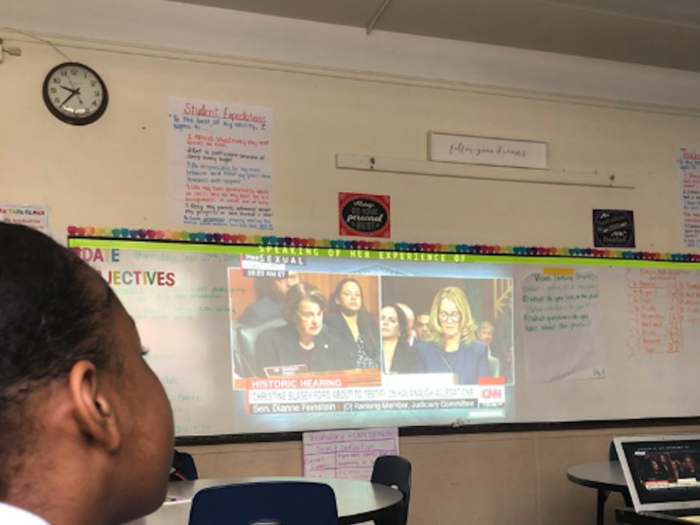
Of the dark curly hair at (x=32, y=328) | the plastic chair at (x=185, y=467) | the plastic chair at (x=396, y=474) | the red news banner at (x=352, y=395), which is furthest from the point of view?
the red news banner at (x=352, y=395)

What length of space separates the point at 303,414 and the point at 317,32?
2.06m

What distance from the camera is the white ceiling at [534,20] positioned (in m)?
3.60

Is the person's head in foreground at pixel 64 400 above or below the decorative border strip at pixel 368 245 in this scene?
below

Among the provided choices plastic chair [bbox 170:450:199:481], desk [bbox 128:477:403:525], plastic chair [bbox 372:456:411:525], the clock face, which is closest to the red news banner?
plastic chair [bbox 170:450:199:481]

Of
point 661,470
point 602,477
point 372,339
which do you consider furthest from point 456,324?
point 661,470

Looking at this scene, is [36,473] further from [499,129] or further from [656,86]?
[656,86]

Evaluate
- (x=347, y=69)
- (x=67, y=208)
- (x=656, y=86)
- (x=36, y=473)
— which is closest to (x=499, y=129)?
(x=347, y=69)

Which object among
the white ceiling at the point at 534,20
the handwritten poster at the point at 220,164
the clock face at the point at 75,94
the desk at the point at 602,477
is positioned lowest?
the desk at the point at 602,477

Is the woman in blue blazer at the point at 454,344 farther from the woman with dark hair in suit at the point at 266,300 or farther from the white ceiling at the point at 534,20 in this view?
the white ceiling at the point at 534,20

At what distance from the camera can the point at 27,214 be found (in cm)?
318

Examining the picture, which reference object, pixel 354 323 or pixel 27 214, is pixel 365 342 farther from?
pixel 27 214

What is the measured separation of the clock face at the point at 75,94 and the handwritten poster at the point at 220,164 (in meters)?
0.35

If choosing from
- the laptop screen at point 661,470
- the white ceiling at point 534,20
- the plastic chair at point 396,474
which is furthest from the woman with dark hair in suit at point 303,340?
the laptop screen at point 661,470

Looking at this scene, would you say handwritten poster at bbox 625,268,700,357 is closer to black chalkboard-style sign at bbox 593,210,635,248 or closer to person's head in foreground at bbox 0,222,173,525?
black chalkboard-style sign at bbox 593,210,635,248
